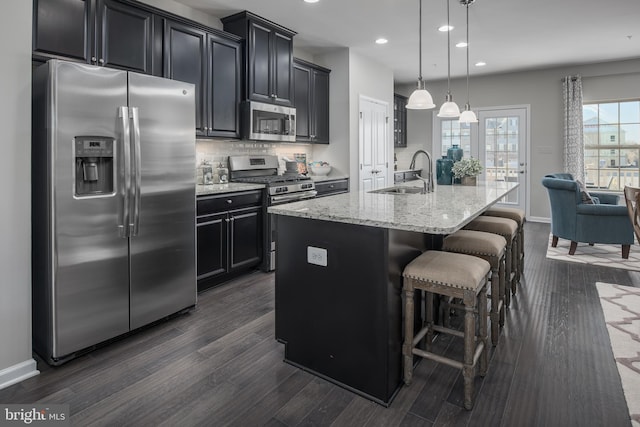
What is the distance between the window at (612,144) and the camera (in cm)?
646

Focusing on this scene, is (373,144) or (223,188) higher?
(373,144)

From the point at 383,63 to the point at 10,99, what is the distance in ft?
17.4

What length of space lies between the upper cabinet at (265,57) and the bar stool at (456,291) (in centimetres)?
295

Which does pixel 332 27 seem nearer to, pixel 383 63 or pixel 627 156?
pixel 383 63

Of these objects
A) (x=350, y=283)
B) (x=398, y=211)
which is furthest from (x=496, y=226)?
(x=350, y=283)

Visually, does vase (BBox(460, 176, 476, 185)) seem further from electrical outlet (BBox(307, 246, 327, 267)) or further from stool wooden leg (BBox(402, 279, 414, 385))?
electrical outlet (BBox(307, 246, 327, 267))

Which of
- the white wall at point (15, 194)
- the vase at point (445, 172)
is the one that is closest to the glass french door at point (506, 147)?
the vase at point (445, 172)

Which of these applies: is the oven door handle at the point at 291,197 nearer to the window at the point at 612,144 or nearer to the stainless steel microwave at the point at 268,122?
the stainless steel microwave at the point at 268,122

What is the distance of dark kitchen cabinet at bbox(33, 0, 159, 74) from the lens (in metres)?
2.64

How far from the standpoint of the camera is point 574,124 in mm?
6668

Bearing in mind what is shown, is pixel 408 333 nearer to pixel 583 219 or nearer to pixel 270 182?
pixel 270 182

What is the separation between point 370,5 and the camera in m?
3.98

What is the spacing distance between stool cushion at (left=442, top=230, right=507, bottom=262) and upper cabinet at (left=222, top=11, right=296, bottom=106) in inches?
105

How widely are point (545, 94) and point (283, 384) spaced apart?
23.3ft
